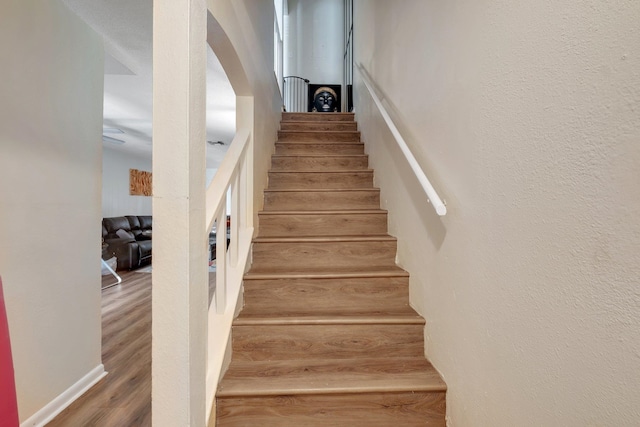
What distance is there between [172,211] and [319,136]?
2.58m

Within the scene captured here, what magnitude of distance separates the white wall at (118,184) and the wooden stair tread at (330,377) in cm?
664

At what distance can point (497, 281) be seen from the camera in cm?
94

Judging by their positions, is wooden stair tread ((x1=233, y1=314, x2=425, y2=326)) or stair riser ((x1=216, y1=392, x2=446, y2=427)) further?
wooden stair tread ((x1=233, y1=314, x2=425, y2=326))

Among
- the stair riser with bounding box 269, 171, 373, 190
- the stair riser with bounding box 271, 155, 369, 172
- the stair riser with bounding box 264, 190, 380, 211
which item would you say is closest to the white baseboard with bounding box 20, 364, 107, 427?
the stair riser with bounding box 264, 190, 380, 211

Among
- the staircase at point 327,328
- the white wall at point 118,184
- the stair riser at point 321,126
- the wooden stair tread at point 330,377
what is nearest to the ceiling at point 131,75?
the white wall at point 118,184

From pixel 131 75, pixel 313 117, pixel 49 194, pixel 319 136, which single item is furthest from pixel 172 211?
pixel 313 117

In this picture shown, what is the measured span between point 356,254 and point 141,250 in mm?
5156

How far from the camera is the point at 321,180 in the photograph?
2.69m

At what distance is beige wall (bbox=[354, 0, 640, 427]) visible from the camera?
1.94 ft

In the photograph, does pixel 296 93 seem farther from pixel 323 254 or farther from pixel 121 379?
pixel 121 379

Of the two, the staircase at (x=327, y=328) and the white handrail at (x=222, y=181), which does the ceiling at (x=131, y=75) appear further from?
the staircase at (x=327, y=328)

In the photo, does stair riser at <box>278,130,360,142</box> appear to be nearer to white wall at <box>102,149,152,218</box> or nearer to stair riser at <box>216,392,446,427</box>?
stair riser at <box>216,392,446,427</box>

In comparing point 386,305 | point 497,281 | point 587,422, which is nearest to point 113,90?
point 386,305

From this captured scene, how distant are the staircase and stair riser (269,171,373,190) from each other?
11 centimetres
